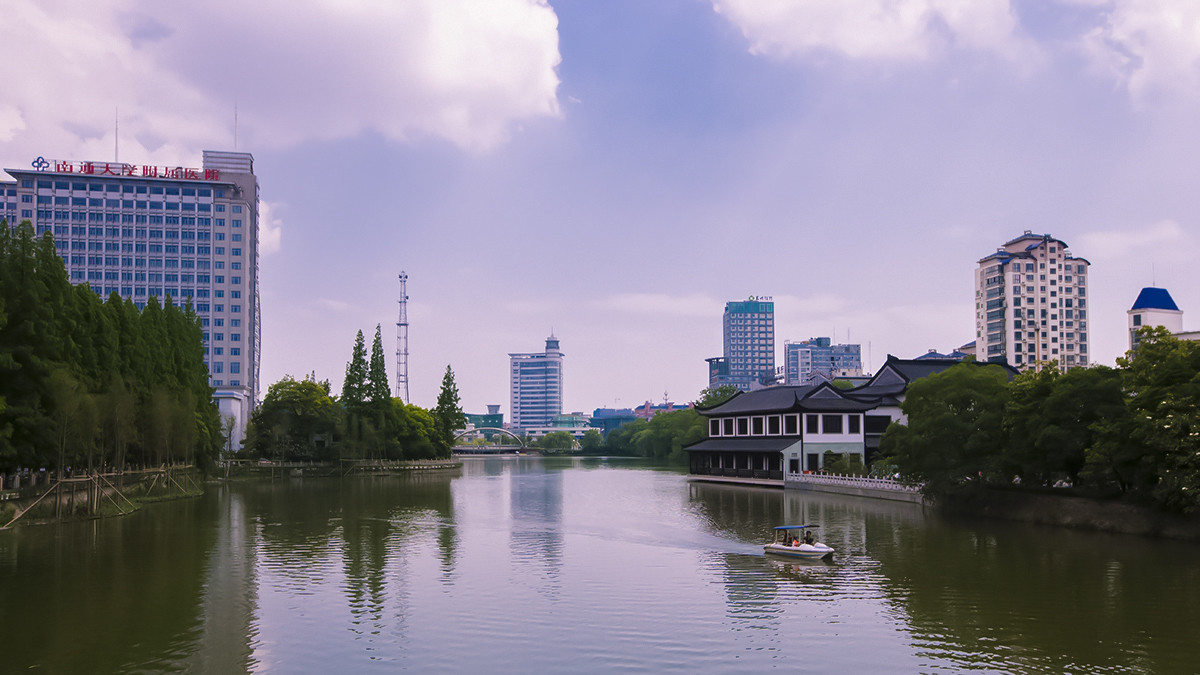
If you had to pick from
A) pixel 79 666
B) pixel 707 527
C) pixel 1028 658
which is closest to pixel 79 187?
pixel 707 527

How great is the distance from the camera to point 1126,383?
3556cm

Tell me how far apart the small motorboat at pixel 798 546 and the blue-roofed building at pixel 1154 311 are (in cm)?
10395

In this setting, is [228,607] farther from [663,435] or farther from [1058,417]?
[663,435]

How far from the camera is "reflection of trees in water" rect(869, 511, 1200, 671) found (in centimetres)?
1864

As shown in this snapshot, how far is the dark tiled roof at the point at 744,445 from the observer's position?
70.4 meters

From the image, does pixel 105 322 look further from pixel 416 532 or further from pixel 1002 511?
pixel 1002 511

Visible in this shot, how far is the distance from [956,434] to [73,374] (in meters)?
45.0

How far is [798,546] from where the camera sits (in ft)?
101

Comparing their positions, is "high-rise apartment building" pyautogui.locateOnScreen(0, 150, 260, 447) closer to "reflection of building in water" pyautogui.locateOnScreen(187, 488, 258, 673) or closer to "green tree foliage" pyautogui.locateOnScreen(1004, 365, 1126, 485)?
"reflection of building in water" pyautogui.locateOnScreen(187, 488, 258, 673)

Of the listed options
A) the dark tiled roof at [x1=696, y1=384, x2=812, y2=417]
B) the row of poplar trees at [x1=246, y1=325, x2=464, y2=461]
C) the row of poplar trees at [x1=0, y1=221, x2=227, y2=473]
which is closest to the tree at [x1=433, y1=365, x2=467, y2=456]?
the row of poplar trees at [x1=246, y1=325, x2=464, y2=461]

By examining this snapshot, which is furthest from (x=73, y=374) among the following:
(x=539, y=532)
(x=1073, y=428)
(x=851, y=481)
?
(x=851, y=481)

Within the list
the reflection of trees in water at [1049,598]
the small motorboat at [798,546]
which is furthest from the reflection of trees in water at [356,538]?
the reflection of trees in water at [1049,598]

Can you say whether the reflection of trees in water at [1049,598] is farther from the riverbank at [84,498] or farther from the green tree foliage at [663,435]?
the green tree foliage at [663,435]

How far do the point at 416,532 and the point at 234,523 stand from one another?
10497 mm
